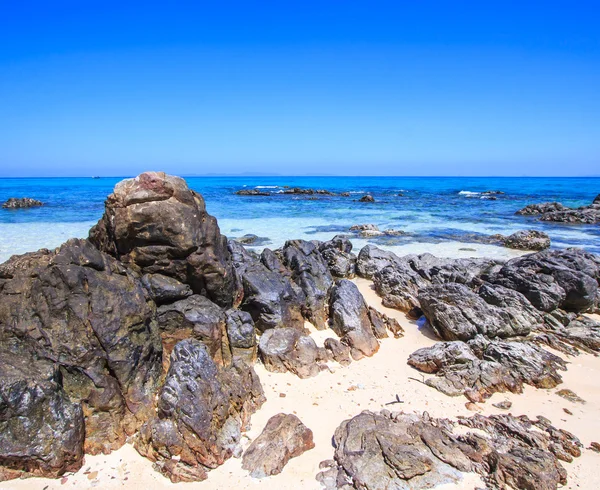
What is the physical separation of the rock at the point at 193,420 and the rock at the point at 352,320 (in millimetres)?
2882

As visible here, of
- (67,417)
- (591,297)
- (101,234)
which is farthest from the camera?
(591,297)

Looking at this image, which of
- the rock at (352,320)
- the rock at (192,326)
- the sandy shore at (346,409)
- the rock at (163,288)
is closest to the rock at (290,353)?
the sandy shore at (346,409)

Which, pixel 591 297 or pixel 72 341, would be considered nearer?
pixel 72 341

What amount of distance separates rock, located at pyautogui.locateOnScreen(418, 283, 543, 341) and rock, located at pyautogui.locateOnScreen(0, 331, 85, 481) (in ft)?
22.9

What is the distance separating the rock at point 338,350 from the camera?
7332 mm

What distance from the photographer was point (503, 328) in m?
8.21

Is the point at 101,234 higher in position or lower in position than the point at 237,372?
higher

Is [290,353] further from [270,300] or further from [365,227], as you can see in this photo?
[365,227]

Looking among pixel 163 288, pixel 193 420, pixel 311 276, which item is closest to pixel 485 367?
pixel 311 276

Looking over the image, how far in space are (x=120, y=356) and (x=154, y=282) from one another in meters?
1.74

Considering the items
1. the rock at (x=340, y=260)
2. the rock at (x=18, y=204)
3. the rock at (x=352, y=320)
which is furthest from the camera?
the rock at (x=18, y=204)

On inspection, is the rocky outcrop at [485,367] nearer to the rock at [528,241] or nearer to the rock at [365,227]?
the rock at [528,241]

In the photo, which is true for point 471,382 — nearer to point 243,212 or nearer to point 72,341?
point 72,341

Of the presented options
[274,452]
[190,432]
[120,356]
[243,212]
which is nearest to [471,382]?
[274,452]
